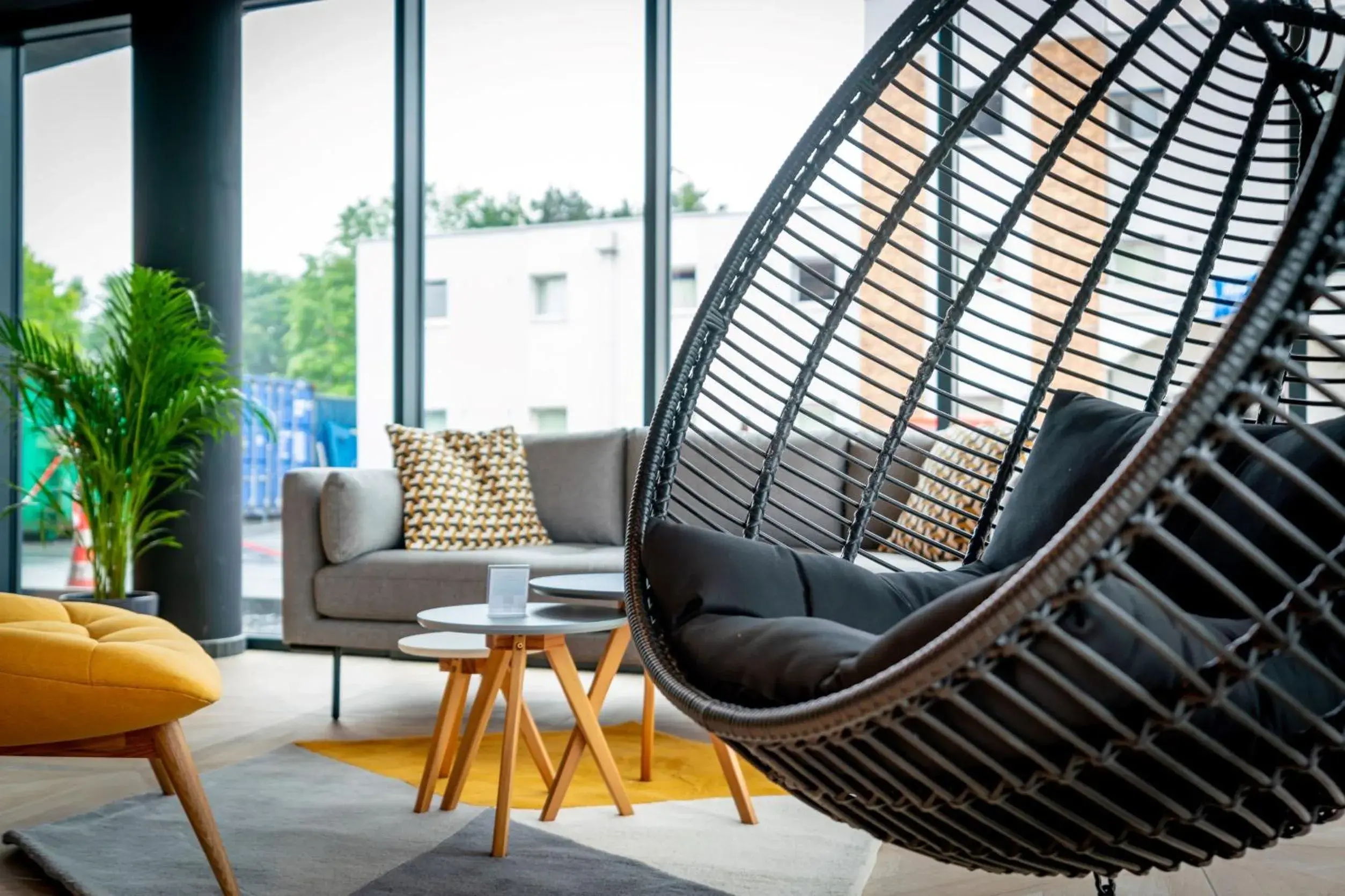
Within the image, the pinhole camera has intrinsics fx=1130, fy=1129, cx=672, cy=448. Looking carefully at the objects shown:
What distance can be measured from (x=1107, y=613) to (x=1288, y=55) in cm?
107

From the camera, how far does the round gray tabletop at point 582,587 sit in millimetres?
2266

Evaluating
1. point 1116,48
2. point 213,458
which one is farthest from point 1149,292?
point 213,458

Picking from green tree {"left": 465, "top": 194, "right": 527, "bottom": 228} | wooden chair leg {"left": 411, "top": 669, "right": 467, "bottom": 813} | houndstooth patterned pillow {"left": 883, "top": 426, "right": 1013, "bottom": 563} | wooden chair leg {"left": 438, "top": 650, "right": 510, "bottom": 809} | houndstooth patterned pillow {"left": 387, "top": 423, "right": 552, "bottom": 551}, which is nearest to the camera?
wooden chair leg {"left": 438, "top": 650, "right": 510, "bottom": 809}

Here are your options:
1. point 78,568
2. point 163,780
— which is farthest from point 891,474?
point 78,568

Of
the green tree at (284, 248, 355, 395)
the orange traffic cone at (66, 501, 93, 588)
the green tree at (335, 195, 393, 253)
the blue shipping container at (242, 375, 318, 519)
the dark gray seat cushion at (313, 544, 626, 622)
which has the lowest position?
the orange traffic cone at (66, 501, 93, 588)

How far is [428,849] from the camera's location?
1967mm

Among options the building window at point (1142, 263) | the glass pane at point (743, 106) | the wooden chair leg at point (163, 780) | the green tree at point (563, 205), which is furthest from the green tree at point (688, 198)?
the wooden chair leg at point (163, 780)

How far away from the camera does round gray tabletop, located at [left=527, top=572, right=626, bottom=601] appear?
2266mm

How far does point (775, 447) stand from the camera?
1.62 m

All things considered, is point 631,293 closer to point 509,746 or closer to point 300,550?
point 300,550

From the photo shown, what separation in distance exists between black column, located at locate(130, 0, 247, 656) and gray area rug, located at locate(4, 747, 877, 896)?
6.23ft

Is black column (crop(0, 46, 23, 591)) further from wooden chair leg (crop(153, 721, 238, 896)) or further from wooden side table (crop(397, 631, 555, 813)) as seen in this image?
wooden chair leg (crop(153, 721, 238, 896))

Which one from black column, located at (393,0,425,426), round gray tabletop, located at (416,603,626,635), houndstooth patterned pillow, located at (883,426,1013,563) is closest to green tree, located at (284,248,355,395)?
black column, located at (393,0,425,426)

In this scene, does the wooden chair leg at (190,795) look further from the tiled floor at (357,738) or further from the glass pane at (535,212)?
the glass pane at (535,212)
